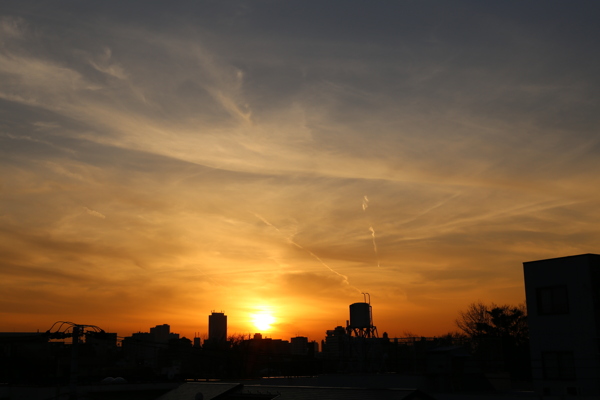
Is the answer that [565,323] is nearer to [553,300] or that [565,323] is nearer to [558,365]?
[553,300]

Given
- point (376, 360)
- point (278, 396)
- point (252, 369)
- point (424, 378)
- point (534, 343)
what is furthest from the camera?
point (252, 369)

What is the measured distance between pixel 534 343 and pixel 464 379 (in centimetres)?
1604

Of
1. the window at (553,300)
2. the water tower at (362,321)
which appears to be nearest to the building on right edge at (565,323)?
the window at (553,300)

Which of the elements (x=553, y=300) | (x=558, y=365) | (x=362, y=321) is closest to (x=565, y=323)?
(x=553, y=300)

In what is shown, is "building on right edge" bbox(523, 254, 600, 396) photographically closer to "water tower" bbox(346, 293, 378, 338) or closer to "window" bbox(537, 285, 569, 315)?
"window" bbox(537, 285, 569, 315)

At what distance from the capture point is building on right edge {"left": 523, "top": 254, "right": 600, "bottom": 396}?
40.0 meters

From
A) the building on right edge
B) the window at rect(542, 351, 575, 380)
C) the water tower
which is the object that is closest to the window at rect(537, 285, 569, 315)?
the building on right edge

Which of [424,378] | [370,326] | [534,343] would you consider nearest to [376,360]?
[370,326]

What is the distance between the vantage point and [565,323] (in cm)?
4178

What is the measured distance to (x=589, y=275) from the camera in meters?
40.6

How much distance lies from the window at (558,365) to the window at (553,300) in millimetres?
3051

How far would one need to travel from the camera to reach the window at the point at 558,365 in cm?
4112

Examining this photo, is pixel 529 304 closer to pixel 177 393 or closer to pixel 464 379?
pixel 464 379

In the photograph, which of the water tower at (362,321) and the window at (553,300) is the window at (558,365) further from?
the water tower at (362,321)
